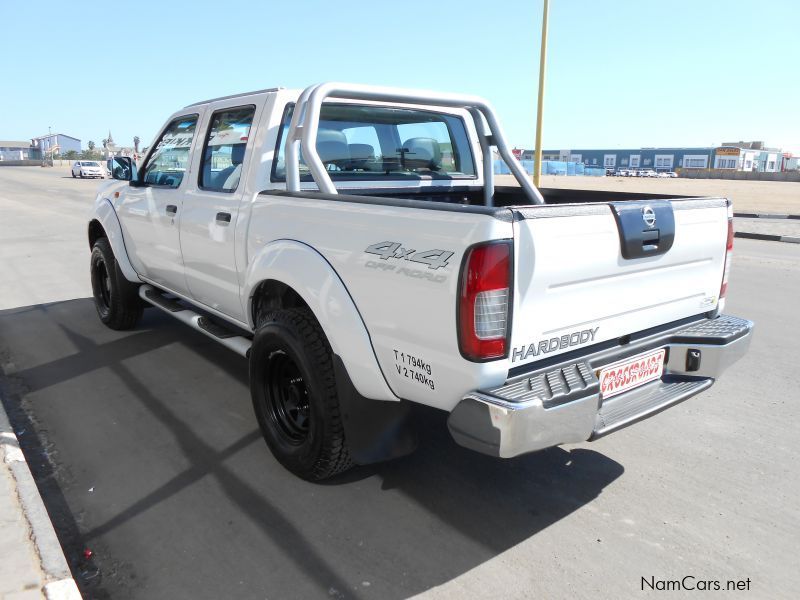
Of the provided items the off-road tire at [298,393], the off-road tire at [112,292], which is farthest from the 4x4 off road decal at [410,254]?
the off-road tire at [112,292]

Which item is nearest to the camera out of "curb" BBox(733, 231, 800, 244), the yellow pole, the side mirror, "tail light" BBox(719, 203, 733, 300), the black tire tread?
the black tire tread

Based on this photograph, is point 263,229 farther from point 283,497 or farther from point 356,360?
point 283,497

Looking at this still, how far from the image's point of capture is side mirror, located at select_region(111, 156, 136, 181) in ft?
17.7

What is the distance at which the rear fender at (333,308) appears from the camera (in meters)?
2.76

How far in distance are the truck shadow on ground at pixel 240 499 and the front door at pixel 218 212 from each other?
30.8 inches

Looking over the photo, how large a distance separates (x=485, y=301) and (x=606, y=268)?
664 mm

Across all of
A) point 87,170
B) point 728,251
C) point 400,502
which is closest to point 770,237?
point 728,251

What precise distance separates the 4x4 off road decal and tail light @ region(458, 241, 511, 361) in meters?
0.12

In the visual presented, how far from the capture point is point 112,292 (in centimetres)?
578

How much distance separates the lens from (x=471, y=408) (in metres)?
2.35

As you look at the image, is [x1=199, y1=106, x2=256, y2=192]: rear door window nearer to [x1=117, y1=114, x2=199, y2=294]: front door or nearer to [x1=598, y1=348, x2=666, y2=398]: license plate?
[x1=117, y1=114, x2=199, y2=294]: front door

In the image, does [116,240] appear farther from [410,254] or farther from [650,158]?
[650,158]

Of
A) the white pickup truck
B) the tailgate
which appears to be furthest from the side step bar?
the tailgate

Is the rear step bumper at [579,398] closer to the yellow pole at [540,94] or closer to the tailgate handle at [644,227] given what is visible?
the tailgate handle at [644,227]
